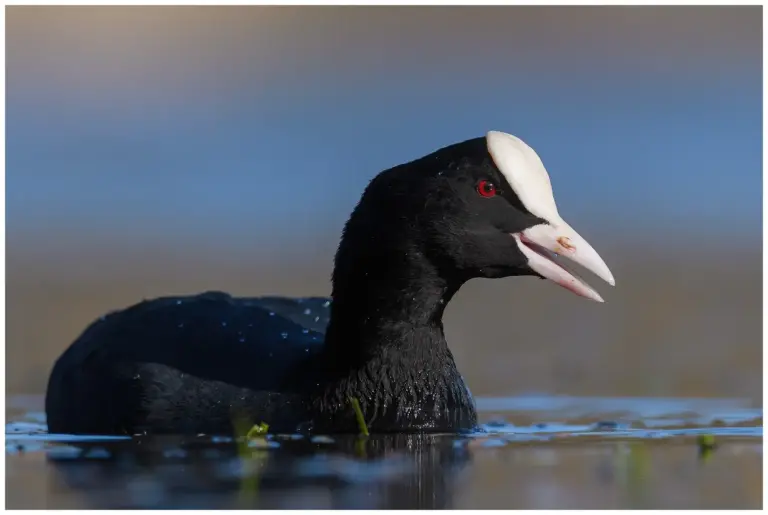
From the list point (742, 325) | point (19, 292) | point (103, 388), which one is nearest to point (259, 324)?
point (103, 388)

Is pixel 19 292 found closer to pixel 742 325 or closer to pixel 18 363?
pixel 18 363

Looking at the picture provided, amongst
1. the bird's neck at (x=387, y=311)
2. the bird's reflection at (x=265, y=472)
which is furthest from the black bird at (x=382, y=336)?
the bird's reflection at (x=265, y=472)

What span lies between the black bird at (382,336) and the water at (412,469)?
0.64ft

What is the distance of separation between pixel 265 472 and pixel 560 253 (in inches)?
66.2

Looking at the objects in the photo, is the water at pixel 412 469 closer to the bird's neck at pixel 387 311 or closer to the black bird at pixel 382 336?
the black bird at pixel 382 336

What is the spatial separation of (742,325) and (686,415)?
389 centimetres

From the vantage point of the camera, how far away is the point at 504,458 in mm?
6797

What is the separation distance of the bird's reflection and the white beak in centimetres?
84

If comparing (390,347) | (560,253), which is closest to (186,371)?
(390,347)

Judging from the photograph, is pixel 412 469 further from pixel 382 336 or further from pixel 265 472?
pixel 382 336

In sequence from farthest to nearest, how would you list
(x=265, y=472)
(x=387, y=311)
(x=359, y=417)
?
(x=387, y=311), (x=359, y=417), (x=265, y=472)

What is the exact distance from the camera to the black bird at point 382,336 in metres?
7.27

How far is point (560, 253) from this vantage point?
7.14 meters

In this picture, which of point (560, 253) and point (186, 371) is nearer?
point (560, 253)
